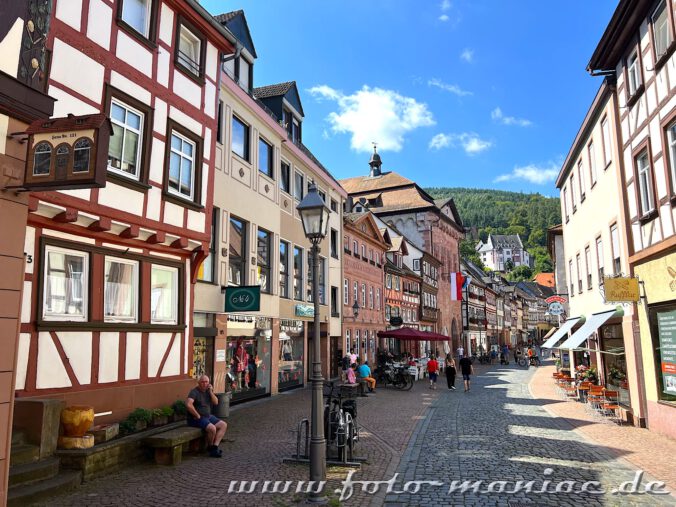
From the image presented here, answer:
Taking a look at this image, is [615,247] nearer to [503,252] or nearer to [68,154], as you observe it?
[68,154]

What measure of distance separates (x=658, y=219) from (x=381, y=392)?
13.6 metres

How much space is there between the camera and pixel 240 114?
17.7 meters

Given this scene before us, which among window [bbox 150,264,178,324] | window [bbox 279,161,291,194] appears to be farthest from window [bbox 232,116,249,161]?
window [bbox 150,264,178,324]

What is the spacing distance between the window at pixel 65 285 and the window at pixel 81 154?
10.1 ft

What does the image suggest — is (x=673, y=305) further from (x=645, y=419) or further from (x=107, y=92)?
(x=107, y=92)

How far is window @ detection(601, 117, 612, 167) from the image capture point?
15344 millimetres

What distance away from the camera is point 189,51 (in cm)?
1255

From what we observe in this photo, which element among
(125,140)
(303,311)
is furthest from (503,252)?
(125,140)

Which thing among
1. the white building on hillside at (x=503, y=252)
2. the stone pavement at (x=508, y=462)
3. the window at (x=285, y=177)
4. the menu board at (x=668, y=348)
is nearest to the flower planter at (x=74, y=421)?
the stone pavement at (x=508, y=462)

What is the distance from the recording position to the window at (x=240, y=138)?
57.1ft

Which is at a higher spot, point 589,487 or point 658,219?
point 658,219

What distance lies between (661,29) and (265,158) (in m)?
12.7

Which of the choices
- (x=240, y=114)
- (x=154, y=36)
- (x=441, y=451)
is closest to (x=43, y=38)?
(x=154, y=36)

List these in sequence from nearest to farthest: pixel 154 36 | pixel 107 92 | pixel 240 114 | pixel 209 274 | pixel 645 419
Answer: pixel 107 92
pixel 154 36
pixel 645 419
pixel 209 274
pixel 240 114
